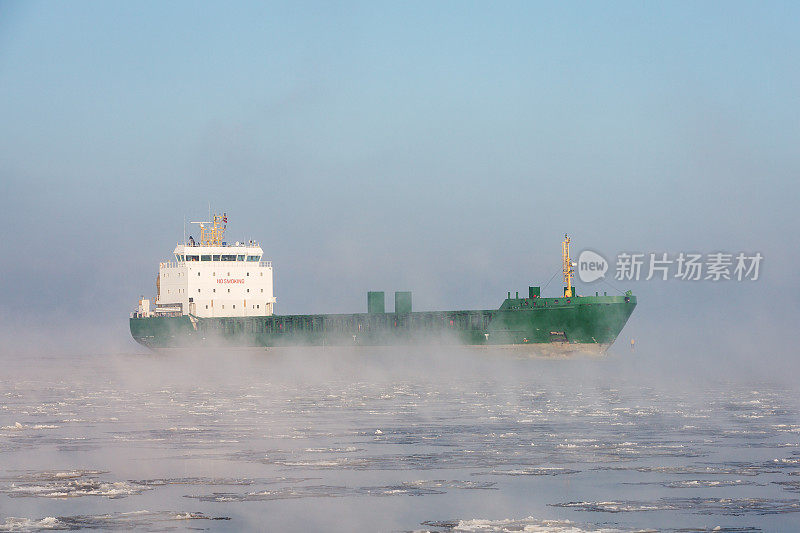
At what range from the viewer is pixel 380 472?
14539 mm

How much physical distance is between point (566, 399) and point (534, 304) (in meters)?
29.3

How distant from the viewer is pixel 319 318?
2689 inches

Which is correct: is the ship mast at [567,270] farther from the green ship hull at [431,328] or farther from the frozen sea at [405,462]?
the frozen sea at [405,462]

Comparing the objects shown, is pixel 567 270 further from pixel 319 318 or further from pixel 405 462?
pixel 405 462

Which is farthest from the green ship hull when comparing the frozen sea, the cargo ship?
the frozen sea

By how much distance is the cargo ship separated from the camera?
184ft

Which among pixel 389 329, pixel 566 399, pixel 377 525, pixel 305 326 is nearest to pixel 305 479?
pixel 377 525

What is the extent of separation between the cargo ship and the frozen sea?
993 inches

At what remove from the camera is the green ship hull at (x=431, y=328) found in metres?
55.8

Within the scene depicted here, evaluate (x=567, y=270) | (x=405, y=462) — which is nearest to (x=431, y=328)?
(x=567, y=270)

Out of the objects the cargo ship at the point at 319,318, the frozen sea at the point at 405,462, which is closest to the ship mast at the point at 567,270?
the cargo ship at the point at 319,318

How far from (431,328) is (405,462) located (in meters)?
47.1

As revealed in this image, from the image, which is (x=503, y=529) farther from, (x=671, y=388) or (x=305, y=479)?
(x=671, y=388)

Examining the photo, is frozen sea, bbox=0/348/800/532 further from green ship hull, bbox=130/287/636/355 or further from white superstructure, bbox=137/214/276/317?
white superstructure, bbox=137/214/276/317
